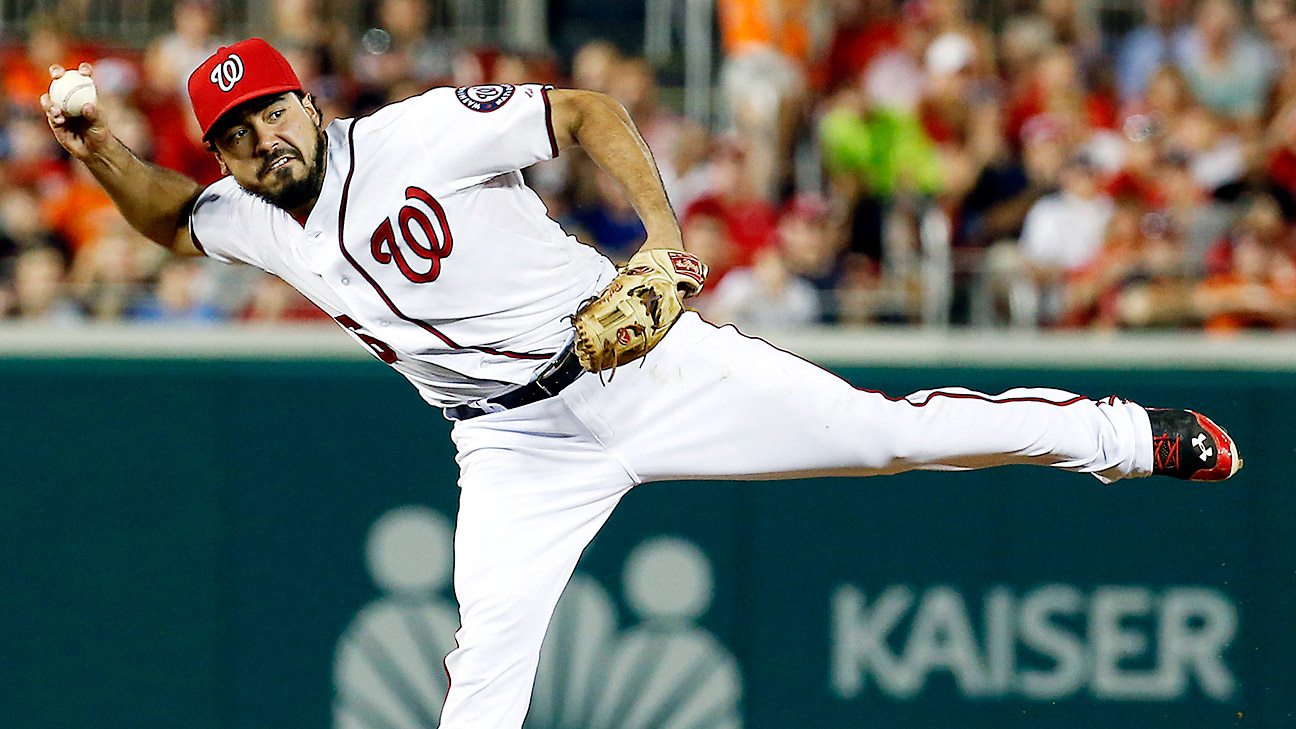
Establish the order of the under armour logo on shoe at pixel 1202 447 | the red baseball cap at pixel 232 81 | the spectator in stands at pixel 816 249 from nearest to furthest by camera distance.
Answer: the red baseball cap at pixel 232 81 < the under armour logo on shoe at pixel 1202 447 < the spectator in stands at pixel 816 249

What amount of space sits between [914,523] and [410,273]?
2594 millimetres

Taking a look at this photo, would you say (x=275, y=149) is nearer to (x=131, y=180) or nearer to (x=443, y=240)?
(x=443, y=240)

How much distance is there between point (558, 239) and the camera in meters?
4.06

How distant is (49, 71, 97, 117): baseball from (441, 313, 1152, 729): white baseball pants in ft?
4.17

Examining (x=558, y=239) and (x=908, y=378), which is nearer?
(x=558, y=239)

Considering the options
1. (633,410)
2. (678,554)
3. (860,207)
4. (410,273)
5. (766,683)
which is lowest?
→ (766,683)

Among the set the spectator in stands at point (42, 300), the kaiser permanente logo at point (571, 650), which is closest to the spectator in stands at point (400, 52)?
the spectator in stands at point (42, 300)

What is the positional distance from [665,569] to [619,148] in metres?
Result: 2.38

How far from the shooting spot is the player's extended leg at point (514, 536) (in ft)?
13.1

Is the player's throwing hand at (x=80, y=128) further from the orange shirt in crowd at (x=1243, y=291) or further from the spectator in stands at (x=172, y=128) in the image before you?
the orange shirt in crowd at (x=1243, y=291)

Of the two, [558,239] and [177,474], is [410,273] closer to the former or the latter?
[558,239]

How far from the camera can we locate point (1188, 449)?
421cm

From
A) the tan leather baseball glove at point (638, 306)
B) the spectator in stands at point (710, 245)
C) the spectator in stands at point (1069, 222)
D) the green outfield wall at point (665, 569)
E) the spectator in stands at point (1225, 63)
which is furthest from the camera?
the spectator in stands at point (1225, 63)

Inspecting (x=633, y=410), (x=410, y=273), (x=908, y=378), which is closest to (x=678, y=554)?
(x=908, y=378)
